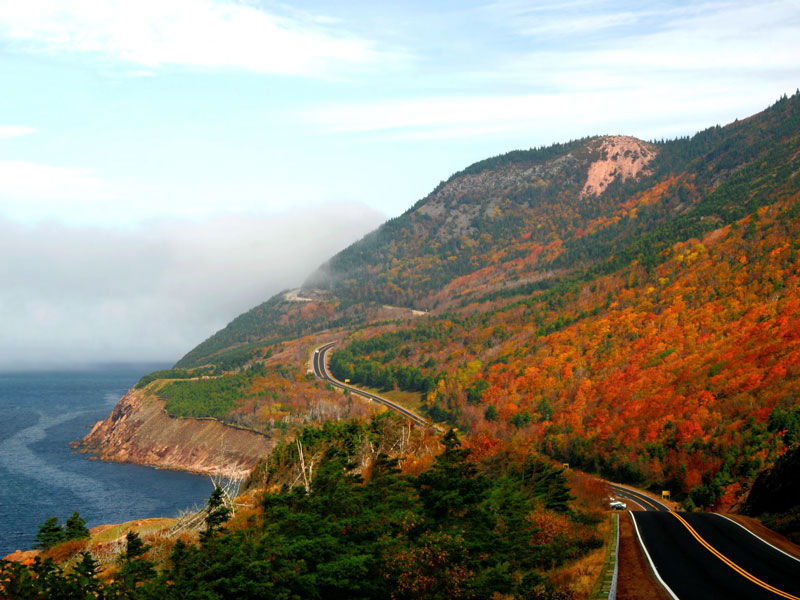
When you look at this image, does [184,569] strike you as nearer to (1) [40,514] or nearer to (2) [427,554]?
(2) [427,554]

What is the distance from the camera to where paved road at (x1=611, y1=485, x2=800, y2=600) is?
35875mm

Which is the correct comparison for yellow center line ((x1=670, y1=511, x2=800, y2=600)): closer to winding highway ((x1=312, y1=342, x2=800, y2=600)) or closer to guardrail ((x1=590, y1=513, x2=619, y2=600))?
winding highway ((x1=312, y1=342, x2=800, y2=600))

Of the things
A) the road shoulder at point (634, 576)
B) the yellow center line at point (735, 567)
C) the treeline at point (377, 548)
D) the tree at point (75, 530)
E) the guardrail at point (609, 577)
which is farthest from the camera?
the tree at point (75, 530)

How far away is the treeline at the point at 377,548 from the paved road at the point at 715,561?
6100 millimetres

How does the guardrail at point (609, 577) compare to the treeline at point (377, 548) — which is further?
the treeline at point (377, 548)

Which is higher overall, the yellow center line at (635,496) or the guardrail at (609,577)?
the guardrail at (609,577)

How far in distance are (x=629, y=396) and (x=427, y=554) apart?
149m

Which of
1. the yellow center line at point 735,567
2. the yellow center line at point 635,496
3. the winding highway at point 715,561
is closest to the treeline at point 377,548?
the winding highway at point 715,561

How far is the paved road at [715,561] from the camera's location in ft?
118

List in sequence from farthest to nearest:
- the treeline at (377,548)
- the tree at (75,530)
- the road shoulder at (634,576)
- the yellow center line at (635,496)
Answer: the yellow center line at (635,496)
the tree at (75,530)
the treeline at (377,548)
the road shoulder at (634,576)

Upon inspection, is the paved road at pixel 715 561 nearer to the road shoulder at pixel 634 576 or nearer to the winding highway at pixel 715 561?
the winding highway at pixel 715 561

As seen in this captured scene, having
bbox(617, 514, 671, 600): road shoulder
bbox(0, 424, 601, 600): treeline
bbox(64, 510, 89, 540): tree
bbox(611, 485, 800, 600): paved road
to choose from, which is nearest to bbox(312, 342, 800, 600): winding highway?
bbox(611, 485, 800, 600): paved road

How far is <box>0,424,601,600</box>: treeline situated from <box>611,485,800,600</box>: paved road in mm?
6100

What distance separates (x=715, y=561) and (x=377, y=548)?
70.9 ft
